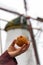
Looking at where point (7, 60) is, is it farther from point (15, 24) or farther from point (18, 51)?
point (15, 24)

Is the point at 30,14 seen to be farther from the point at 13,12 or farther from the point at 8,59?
the point at 8,59

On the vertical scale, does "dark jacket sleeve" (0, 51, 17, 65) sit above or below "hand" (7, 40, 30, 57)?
below

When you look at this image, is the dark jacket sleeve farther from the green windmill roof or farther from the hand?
the green windmill roof

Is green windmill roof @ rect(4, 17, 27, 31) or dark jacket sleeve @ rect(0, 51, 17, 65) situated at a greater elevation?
green windmill roof @ rect(4, 17, 27, 31)

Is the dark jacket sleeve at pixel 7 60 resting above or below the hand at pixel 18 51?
below

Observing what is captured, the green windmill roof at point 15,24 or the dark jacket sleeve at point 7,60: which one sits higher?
the green windmill roof at point 15,24

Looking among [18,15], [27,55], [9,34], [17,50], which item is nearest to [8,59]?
[17,50]

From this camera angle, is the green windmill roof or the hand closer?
the hand

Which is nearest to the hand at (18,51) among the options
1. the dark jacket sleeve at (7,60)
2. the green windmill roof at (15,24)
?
the dark jacket sleeve at (7,60)

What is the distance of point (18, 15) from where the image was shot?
1.86 m

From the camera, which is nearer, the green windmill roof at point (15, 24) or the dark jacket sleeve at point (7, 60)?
the dark jacket sleeve at point (7, 60)

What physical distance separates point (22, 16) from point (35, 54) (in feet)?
1.03

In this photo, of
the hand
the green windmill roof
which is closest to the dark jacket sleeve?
the hand

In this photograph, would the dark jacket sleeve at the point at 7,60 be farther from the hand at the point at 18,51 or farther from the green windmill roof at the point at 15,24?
the green windmill roof at the point at 15,24
